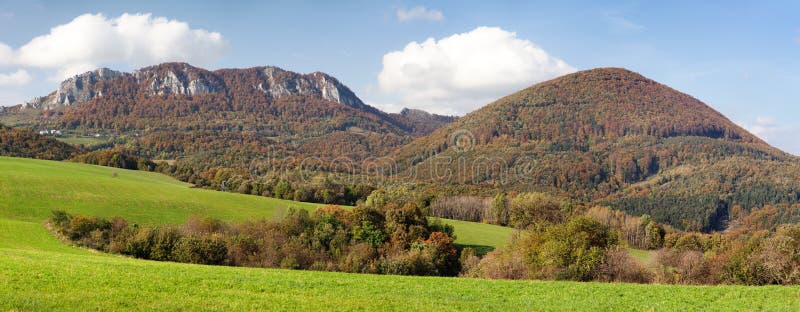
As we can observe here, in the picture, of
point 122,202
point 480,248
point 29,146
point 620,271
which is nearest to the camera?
point 620,271

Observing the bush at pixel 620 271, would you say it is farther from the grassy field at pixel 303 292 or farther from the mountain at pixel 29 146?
the mountain at pixel 29 146

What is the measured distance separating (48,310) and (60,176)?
7899cm

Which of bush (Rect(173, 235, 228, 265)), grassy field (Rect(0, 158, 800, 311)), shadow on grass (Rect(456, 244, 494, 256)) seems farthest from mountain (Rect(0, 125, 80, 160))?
grassy field (Rect(0, 158, 800, 311))

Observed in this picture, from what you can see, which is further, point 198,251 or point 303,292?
point 198,251

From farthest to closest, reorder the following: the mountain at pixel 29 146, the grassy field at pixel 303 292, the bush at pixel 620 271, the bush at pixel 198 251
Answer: the mountain at pixel 29 146 → the bush at pixel 198 251 → the bush at pixel 620 271 → the grassy field at pixel 303 292

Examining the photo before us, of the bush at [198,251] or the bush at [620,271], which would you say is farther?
the bush at [198,251]

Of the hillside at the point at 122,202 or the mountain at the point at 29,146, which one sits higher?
the mountain at the point at 29,146

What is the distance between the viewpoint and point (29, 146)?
129625 mm

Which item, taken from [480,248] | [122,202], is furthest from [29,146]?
[480,248]

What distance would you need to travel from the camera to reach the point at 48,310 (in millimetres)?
11664

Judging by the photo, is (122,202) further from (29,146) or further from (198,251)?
(29,146)

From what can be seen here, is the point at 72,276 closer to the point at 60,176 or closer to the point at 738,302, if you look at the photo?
the point at 738,302

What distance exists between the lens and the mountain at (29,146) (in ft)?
403

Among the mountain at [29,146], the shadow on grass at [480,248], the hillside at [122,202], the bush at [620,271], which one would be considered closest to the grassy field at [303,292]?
the bush at [620,271]
